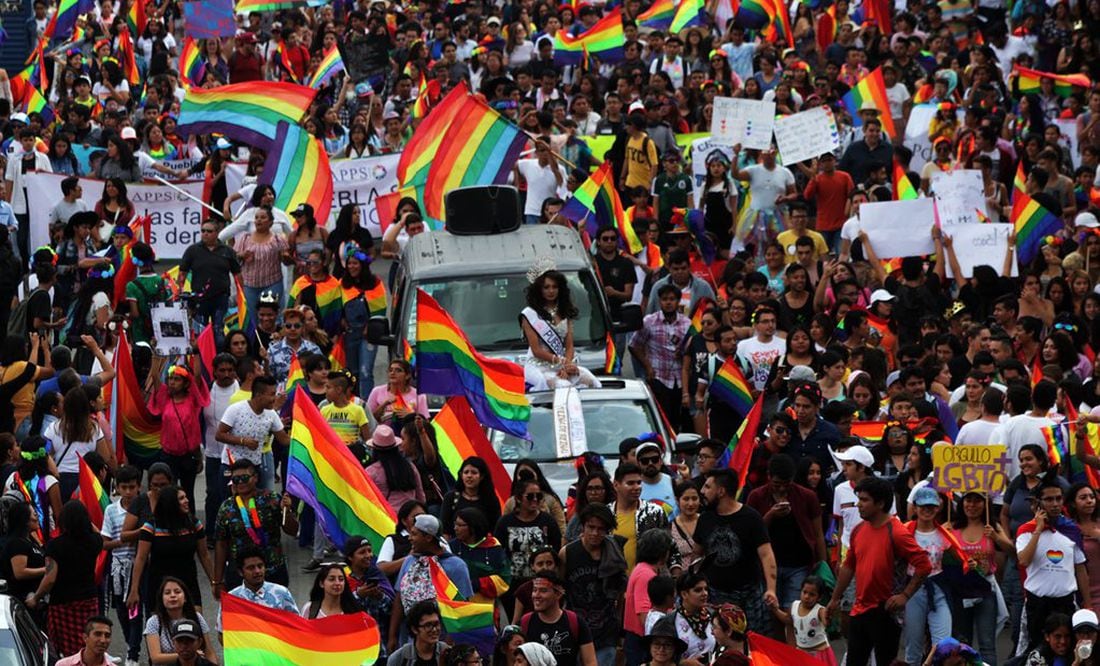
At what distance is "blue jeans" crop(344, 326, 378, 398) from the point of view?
782 inches

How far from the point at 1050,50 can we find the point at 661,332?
435 inches

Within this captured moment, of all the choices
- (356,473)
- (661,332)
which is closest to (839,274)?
(661,332)

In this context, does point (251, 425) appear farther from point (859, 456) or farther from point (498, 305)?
point (859, 456)

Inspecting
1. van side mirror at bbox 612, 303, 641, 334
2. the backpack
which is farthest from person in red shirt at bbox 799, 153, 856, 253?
the backpack

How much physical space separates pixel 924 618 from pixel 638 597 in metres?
1.68

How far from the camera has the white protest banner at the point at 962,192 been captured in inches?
860

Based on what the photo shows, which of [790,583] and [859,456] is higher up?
[859,456]

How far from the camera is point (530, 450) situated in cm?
1638

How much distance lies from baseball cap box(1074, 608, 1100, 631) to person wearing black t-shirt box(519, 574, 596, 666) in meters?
2.47

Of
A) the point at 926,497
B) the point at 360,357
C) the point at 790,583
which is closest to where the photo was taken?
the point at 926,497

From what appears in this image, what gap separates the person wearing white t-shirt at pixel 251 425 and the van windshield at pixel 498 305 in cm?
162

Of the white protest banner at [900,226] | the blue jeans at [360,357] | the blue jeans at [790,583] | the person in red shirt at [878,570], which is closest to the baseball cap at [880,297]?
the white protest banner at [900,226]

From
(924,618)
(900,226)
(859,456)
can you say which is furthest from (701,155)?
(924,618)

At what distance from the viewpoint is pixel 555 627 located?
13.5 metres
